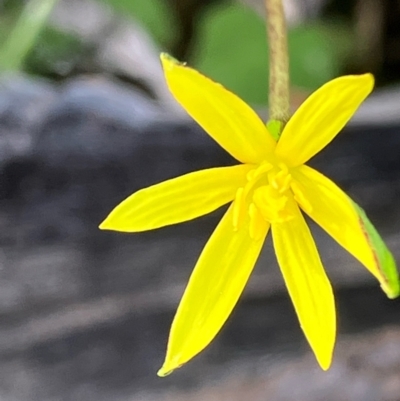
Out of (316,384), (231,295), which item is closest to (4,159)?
(231,295)

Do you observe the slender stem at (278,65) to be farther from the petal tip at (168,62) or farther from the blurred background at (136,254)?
the blurred background at (136,254)

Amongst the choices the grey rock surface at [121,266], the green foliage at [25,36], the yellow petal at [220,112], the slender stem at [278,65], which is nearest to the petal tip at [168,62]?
the yellow petal at [220,112]

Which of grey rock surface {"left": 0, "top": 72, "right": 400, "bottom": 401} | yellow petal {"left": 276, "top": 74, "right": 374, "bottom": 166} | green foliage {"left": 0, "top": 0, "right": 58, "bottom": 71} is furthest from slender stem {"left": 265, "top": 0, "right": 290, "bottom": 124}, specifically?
green foliage {"left": 0, "top": 0, "right": 58, "bottom": 71}

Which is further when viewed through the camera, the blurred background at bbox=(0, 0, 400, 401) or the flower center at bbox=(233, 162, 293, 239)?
the blurred background at bbox=(0, 0, 400, 401)

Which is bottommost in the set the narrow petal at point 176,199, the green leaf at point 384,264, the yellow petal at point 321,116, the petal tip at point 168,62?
the green leaf at point 384,264

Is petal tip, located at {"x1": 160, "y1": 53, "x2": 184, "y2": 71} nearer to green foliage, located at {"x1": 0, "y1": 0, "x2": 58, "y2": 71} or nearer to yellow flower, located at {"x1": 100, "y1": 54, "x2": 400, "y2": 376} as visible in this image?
yellow flower, located at {"x1": 100, "y1": 54, "x2": 400, "y2": 376}

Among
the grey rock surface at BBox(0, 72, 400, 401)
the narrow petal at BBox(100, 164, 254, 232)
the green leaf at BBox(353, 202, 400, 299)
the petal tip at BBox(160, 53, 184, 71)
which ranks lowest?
the grey rock surface at BBox(0, 72, 400, 401)

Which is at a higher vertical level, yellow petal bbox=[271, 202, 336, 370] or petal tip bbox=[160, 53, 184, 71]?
petal tip bbox=[160, 53, 184, 71]

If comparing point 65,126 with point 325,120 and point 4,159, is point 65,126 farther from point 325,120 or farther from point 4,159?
point 325,120
